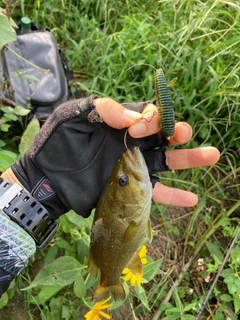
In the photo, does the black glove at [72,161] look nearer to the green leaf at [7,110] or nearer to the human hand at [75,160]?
the human hand at [75,160]

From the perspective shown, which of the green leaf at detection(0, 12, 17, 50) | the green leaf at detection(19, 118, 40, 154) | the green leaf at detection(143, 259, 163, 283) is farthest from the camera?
the green leaf at detection(19, 118, 40, 154)

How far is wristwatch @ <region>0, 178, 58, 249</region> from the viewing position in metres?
2.07

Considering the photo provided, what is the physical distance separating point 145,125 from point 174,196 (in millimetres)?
735

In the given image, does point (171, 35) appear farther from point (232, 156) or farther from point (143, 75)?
point (232, 156)

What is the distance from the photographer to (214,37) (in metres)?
3.23

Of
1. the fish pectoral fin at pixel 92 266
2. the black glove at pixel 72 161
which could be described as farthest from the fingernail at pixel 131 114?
the fish pectoral fin at pixel 92 266

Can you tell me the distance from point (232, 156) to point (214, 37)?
40.7 inches

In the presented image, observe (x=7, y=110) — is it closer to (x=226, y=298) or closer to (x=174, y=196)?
(x=174, y=196)

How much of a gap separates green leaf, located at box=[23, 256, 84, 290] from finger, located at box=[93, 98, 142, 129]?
3.26 ft

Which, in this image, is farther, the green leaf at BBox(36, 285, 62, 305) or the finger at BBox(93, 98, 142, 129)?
the green leaf at BBox(36, 285, 62, 305)

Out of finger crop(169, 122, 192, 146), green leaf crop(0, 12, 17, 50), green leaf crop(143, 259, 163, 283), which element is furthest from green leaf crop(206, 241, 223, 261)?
green leaf crop(0, 12, 17, 50)

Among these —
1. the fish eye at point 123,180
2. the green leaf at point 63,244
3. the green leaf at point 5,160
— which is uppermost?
the fish eye at point 123,180

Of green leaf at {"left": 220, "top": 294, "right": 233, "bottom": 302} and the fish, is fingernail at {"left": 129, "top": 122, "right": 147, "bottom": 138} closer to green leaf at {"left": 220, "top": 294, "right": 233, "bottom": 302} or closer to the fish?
the fish

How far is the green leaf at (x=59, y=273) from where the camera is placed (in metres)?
2.32
